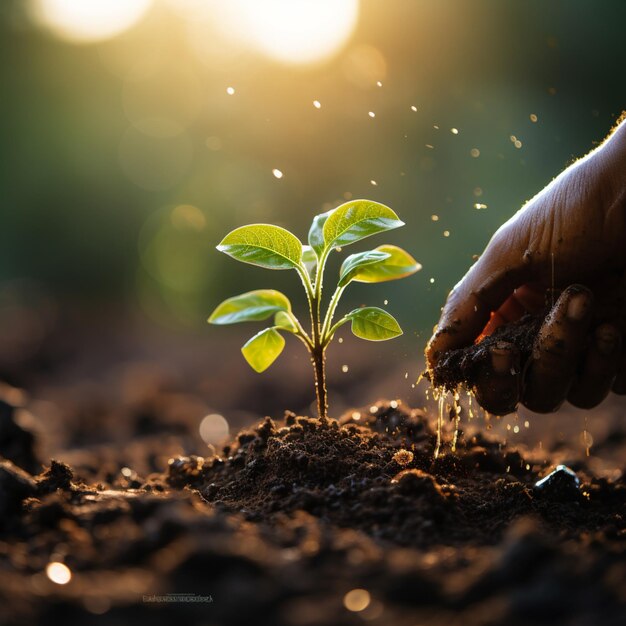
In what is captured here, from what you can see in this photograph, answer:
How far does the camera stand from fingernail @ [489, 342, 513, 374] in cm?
208

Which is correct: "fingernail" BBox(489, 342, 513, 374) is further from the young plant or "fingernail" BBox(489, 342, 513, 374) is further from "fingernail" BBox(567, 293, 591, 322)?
the young plant

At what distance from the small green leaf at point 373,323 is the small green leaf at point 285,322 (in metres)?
0.21

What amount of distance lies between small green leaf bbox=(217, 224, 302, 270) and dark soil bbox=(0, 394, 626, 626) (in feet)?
1.79

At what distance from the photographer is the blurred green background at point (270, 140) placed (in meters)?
5.49

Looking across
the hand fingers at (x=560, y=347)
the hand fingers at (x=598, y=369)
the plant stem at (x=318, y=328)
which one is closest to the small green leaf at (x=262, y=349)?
the plant stem at (x=318, y=328)

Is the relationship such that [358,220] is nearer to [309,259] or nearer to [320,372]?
[309,259]

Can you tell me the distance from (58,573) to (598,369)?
1832 mm

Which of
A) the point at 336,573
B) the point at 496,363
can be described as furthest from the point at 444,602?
the point at 496,363

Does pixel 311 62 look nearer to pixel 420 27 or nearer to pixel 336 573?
pixel 420 27

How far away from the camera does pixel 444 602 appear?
40.7 inches

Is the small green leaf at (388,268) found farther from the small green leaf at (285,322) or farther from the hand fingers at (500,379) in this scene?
the hand fingers at (500,379)

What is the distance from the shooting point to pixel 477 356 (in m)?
2.10

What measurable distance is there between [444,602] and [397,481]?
661mm

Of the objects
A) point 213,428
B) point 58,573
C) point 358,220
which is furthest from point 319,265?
point 213,428
